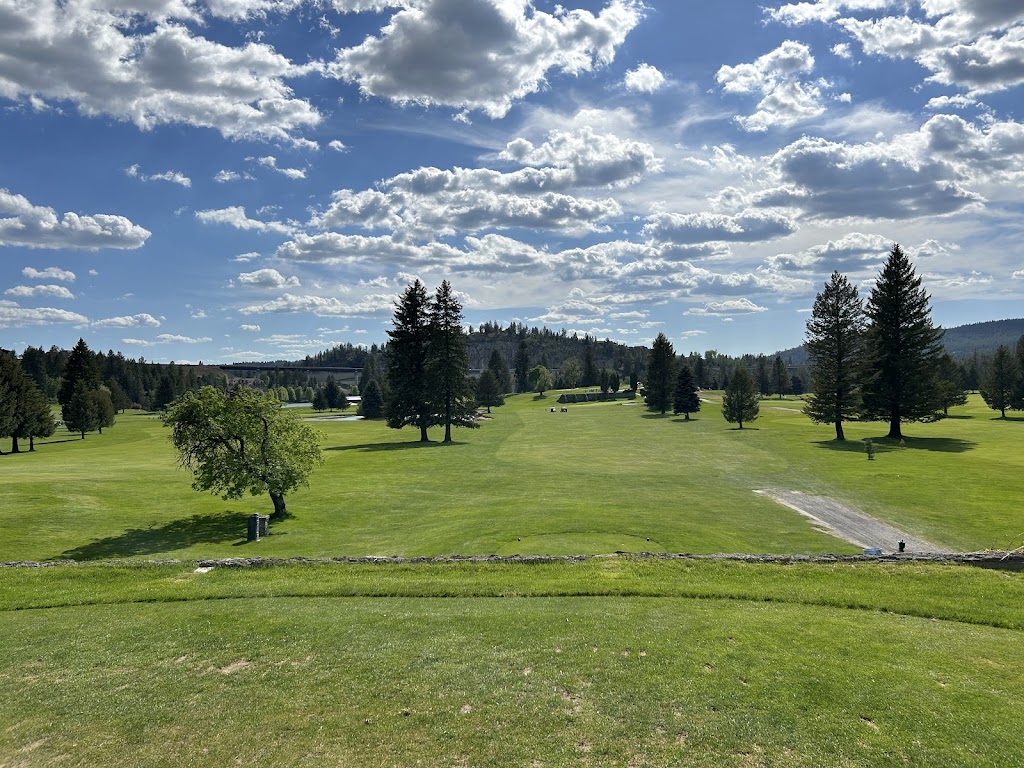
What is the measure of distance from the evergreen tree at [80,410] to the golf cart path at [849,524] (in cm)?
8404

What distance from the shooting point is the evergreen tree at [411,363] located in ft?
217

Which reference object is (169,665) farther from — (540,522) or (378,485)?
(378,485)

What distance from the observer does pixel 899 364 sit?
5847 centimetres

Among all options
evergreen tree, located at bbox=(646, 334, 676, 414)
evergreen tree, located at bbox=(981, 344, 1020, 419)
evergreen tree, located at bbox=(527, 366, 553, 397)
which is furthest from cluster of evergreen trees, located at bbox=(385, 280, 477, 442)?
evergreen tree, located at bbox=(527, 366, 553, 397)

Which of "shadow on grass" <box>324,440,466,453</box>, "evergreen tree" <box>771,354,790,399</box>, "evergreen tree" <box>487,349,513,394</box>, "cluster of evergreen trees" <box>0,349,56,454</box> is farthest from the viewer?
"evergreen tree" <box>487,349,513,394</box>

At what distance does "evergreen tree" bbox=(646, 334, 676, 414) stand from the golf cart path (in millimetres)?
74034

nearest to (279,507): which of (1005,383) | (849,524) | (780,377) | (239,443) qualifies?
(239,443)

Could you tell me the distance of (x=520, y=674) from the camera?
10.2 m

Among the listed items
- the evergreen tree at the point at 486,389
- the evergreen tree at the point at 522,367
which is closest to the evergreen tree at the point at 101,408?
the evergreen tree at the point at 486,389

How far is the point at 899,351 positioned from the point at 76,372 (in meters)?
102

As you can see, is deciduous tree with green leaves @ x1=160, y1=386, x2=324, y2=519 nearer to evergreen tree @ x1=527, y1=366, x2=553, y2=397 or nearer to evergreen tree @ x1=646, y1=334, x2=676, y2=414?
evergreen tree @ x1=646, y1=334, x2=676, y2=414

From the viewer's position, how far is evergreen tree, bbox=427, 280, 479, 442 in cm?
6594

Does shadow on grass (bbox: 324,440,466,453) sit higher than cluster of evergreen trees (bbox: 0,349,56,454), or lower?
lower

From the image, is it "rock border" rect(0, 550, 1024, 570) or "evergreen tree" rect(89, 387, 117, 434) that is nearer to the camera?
"rock border" rect(0, 550, 1024, 570)
